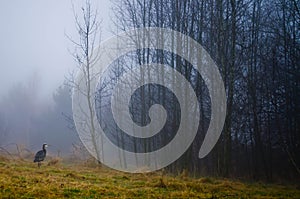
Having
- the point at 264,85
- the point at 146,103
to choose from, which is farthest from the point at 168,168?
the point at 264,85

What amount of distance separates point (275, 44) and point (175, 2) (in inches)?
255

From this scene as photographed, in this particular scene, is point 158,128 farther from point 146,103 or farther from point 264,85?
point 264,85

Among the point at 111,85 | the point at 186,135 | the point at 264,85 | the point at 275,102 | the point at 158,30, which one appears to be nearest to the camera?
the point at 186,135

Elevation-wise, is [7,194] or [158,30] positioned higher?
[158,30]

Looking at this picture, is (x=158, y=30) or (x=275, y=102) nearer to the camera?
(x=158, y=30)

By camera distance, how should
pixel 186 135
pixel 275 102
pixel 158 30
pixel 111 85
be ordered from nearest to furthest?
pixel 186 135 < pixel 158 30 < pixel 275 102 < pixel 111 85

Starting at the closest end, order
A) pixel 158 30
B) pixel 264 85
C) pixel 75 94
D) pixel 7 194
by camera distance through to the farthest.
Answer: pixel 7 194 → pixel 158 30 → pixel 264 85 → pixel 75 94

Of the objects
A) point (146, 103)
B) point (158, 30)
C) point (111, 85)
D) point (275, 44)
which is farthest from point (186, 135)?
point (111, 85)

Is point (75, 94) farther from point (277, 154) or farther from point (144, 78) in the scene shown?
point (277, 154)

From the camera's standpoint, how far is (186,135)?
49.3 feet

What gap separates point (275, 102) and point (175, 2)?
778cm

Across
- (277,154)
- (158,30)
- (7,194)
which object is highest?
(158,30)

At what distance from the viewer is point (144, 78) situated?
57.9 feet

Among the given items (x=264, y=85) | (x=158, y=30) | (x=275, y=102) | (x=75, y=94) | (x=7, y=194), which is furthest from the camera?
(x=75, y=94)
